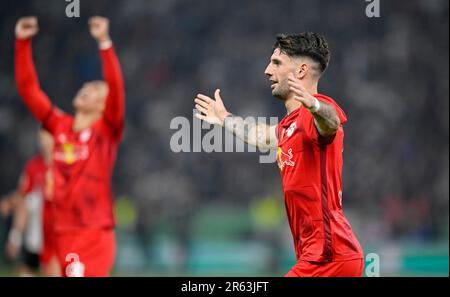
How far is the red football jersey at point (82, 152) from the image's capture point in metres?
7.94

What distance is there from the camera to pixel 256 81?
19172 mm

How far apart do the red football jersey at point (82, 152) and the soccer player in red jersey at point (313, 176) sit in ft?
10.0

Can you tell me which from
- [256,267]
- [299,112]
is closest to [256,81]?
[256,267]

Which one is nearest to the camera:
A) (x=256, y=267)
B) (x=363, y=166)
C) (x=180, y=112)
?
(x=256, y=267)

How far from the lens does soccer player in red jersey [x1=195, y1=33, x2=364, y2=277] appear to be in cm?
495

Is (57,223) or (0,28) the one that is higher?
(0,28)

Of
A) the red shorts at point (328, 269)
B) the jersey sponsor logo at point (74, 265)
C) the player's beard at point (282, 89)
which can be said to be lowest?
the jersey sponsor logo at point (74, 265)

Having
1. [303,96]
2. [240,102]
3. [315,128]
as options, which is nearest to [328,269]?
[315,128]

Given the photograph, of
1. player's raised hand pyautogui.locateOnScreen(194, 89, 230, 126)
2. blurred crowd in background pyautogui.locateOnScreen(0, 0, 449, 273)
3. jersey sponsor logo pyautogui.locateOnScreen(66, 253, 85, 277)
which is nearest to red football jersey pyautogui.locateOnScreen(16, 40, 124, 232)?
jersey sponsor logo pyautogui.locateOnScreen(66, 253, 85, 277)

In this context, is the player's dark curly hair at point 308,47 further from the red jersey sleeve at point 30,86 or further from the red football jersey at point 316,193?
the red jersey sleeve at point 30,86

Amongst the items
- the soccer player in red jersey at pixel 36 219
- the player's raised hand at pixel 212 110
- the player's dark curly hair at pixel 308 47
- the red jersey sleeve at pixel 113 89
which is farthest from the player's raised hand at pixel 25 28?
the player's dark curly hair at pixel 308 47

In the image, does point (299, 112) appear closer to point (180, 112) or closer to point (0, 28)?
point (180, 112)

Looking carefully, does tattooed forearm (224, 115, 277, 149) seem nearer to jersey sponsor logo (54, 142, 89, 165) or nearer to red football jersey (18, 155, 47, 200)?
jersey sponsor logo (54, 142, 89, 165)

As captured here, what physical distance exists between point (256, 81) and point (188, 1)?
3165 mm
